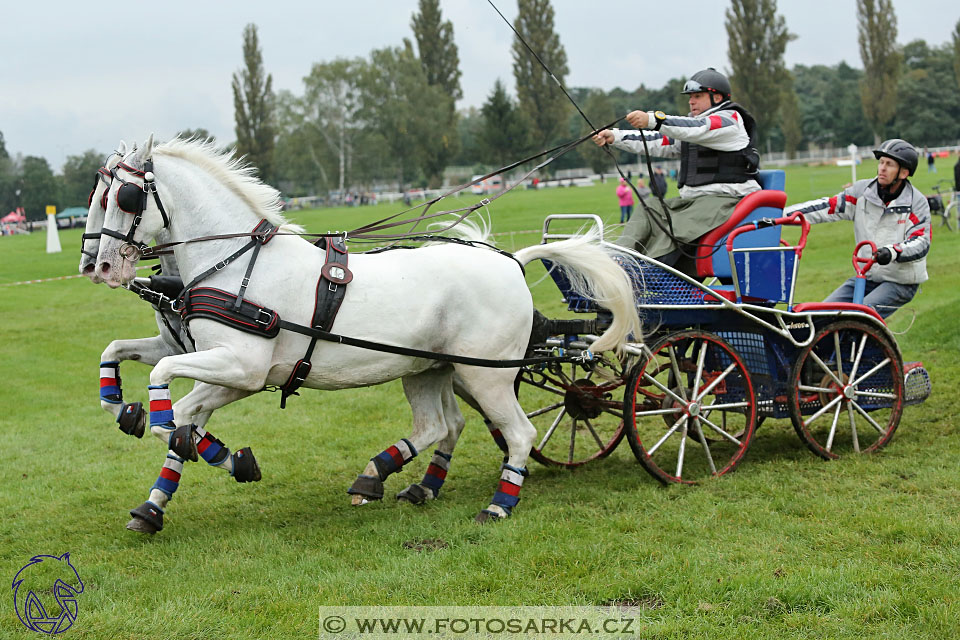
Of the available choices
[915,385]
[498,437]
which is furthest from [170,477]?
[915,385]

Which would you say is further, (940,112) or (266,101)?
(940,112)

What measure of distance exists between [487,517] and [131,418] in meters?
2.13

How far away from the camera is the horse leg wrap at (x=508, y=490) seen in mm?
5570

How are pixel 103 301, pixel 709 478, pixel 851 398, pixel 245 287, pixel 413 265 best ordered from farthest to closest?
pixel 103 301, pixel 851 398, pixel 709 478, pixel 413 265, pixel 245 287

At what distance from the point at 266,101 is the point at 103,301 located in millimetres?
49448

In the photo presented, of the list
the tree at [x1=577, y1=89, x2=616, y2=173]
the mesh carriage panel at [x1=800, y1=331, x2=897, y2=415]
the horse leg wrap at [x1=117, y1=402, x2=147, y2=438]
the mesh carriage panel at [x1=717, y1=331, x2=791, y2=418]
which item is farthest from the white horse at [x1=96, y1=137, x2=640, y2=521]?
the tree at [x1=577, y1=89, x2=616, y2=173]

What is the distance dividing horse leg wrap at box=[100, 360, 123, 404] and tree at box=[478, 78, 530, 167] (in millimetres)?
64490

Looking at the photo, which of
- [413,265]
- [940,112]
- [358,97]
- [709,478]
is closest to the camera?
[413,265]

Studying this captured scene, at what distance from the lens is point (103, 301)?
17.1 m

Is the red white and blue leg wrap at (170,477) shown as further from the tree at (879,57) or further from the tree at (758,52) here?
the tree at (879,57)

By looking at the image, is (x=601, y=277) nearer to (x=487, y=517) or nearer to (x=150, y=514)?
(x=487, y=517)

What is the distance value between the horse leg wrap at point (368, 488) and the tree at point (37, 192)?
56.8 metres

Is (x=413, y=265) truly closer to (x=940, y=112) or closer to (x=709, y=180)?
(x=709, y=180)

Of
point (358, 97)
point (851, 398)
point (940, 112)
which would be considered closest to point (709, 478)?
point (851, 398)
